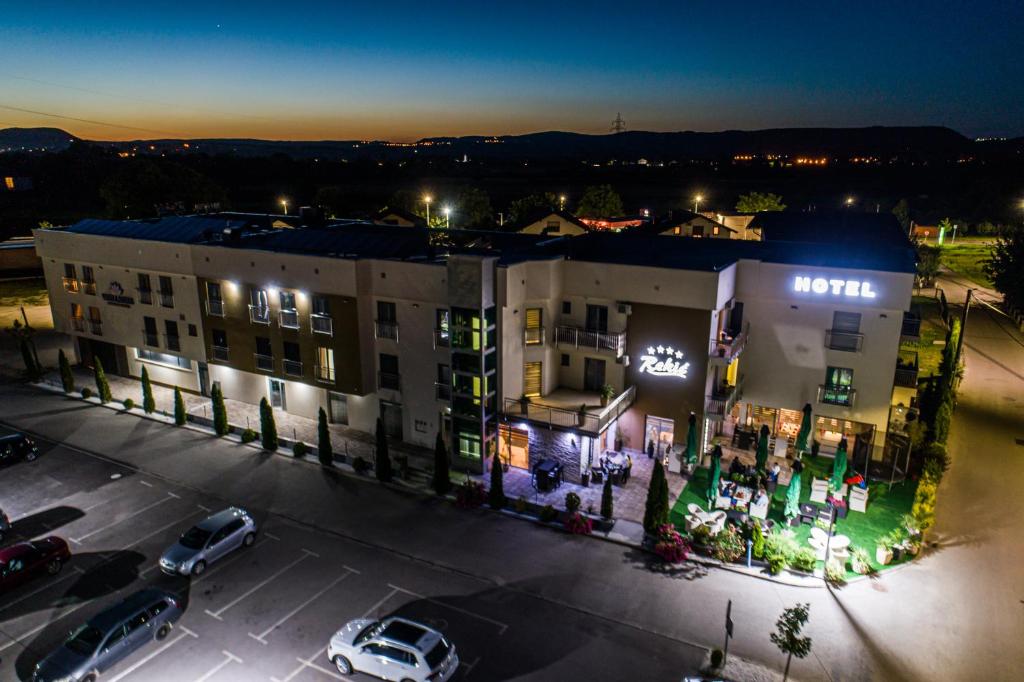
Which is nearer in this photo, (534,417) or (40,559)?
(40,559)

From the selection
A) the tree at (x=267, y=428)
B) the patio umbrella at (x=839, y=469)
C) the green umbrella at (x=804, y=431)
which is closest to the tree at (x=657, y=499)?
the patio umbrella at (x=839, y=469)

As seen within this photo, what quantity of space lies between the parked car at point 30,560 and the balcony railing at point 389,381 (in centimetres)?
1572

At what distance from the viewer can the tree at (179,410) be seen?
122 feet

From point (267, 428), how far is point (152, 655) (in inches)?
593

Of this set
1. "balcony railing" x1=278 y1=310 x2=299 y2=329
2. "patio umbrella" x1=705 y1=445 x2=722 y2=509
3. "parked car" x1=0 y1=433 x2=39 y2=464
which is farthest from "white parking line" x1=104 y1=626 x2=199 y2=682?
"patio umbrella" x1=705 y1=445 x2=722 y2=509

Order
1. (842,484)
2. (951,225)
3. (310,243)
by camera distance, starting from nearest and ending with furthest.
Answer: (842,484), (310,243), (951,225)

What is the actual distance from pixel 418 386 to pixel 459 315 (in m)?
5.64

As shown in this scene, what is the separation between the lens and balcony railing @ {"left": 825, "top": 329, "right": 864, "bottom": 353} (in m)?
31.2

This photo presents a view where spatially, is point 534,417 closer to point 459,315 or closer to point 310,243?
point 459,315

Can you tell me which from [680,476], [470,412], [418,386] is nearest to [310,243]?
[418,386]

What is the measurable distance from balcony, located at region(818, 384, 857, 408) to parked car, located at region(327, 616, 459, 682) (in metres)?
23.5

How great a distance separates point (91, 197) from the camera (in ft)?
454

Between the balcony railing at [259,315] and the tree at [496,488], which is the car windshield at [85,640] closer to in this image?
the tree at [496,488]

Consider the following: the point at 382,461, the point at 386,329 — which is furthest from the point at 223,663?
the point at 386,329
